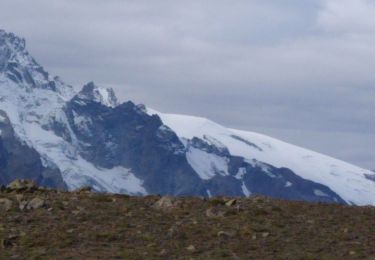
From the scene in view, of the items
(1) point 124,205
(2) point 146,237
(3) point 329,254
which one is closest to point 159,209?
(1) point 124,205

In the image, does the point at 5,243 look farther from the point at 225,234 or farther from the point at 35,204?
the point at 225,234

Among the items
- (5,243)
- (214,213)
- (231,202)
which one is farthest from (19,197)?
(231,202)

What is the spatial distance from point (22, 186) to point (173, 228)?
18.9 feet

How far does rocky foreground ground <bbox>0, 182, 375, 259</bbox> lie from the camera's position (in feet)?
75.5

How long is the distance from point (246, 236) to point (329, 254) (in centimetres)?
189

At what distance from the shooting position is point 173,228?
80.9 ft

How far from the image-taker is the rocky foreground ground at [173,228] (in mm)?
23000

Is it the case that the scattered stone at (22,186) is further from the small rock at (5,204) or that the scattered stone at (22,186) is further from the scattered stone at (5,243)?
the scattered stone at (5,243)

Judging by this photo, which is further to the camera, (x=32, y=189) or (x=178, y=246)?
(x=32, y=189)

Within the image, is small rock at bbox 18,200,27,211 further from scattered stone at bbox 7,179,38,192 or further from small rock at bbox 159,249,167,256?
small rock at bbox 159,249,167,256

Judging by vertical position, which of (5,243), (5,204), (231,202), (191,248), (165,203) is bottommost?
(5,243)

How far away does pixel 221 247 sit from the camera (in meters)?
23.4

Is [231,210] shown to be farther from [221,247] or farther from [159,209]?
[221,247]

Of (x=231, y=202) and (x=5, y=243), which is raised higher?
(x=231, y=202)
